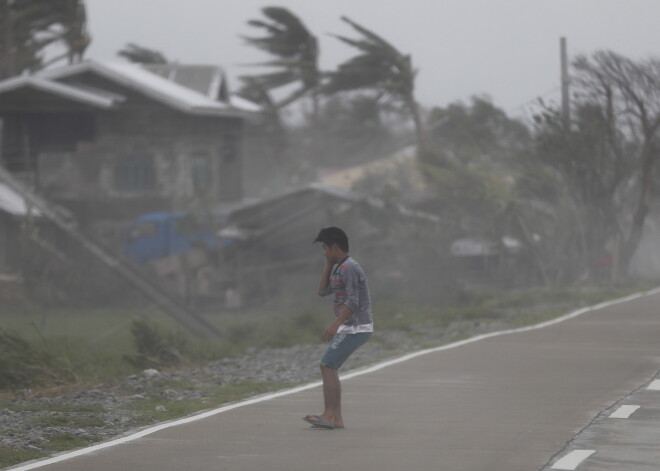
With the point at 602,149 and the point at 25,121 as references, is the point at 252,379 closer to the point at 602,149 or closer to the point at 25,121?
the point at 602,149

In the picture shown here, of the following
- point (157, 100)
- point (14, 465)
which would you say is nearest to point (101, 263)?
point (157, 100)

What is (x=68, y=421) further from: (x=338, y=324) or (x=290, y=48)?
(x=290, y=48)

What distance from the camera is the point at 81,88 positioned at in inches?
1817

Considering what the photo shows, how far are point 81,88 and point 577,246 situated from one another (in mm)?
18038

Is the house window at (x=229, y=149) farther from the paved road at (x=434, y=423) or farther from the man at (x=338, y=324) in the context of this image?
the man at (x=338, y=324)

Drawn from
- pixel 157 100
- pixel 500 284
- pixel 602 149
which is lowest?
pixel 500 284

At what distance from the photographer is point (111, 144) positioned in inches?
1818

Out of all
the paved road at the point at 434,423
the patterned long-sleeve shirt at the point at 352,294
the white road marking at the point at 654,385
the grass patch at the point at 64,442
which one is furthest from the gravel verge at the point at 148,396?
the white road marking at the point at 654,385

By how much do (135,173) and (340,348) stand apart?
120ft

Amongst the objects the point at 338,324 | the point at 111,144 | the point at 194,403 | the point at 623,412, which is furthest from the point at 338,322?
the point at 111,144

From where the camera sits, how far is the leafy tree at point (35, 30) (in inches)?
2108

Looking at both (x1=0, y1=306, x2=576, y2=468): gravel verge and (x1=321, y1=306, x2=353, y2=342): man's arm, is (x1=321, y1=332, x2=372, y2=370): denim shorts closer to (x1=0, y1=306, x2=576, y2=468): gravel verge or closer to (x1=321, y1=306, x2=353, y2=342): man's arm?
(x1=321, y1=306, x2=353, y2=342): man's arm

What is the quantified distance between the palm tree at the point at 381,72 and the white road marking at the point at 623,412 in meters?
35.2

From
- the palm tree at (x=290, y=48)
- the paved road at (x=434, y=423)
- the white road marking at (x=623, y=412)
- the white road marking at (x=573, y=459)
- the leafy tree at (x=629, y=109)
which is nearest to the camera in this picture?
→ the white road marking at (x=573, y=459)
